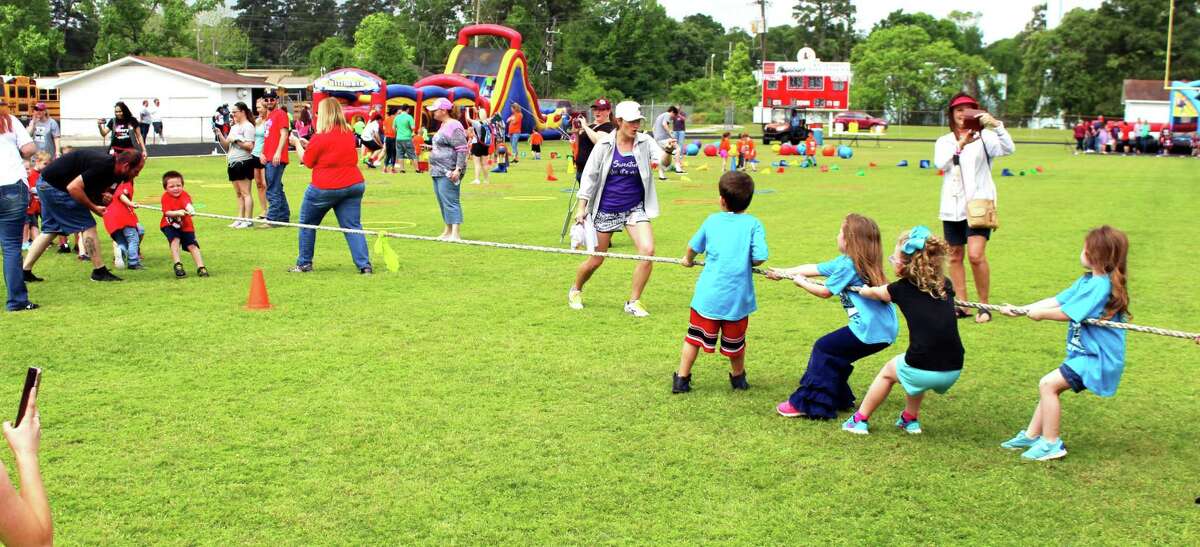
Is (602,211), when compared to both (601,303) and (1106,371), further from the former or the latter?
(1106,371)

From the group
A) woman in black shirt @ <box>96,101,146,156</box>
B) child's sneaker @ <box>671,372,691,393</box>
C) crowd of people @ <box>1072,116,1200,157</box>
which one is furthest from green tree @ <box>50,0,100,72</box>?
child's sneaker @ <box>671,372,691,393</box>

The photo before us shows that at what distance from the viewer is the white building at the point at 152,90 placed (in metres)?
58.6

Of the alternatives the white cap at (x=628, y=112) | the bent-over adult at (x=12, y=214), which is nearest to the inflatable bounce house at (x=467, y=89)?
the bent-over adult at (x=12, y=214)

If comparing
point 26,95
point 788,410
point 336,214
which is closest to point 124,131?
point 336,214

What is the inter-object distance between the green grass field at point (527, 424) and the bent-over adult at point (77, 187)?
0.65m

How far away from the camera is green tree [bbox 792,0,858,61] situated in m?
134

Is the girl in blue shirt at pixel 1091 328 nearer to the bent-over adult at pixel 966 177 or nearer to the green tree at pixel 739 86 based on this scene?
the bent-over adult at pixel 966 177

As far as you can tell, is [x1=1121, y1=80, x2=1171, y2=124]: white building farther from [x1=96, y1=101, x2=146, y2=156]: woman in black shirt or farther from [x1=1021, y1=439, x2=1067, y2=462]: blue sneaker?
[x1=1021, y1=439, x2=1067, y2=462]: blue sneaker

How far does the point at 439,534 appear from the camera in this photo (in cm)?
497

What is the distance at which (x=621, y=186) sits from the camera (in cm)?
998

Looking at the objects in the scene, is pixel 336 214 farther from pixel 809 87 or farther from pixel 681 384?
pixel 809 87

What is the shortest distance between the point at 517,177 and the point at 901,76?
73.9 meters

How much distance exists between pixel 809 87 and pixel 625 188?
66761 mm

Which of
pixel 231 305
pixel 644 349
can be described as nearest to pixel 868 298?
pixel 644 349
